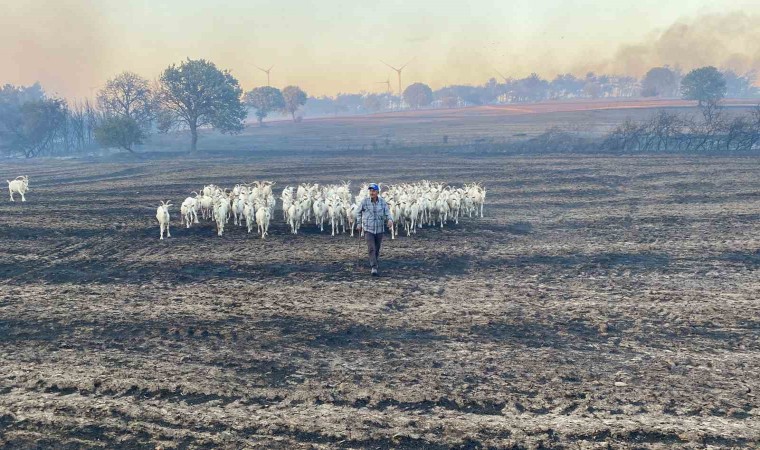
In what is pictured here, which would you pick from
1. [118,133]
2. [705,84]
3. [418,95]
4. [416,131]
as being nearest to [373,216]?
[118,133]

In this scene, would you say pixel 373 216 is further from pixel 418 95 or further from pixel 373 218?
pixel 418 95

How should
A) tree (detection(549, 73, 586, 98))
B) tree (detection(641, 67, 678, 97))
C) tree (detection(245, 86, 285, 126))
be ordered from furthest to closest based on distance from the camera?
tree (detection(549, 73, 586, 98))
tree (detection(641, 67, 678, 97))
tree (detection(245, 86, 285, 126))

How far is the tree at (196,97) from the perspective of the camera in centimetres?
6794

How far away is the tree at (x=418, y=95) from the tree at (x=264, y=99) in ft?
242

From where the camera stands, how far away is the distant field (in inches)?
A: 2867

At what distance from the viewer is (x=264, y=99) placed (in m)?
116

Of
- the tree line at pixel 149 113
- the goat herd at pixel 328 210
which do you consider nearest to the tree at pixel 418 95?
the tree line at pixel 149 113

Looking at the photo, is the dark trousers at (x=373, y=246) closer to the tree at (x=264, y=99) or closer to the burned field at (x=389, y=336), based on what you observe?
the burned field at (x=389, y=336)

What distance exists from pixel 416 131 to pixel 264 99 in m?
42.7

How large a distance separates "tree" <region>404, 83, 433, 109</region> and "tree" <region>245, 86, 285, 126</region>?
242ft

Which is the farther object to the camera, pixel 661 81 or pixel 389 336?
pixel 661 81

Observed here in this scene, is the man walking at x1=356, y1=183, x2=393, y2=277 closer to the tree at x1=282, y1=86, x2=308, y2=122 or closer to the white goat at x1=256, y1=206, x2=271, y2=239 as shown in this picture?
the white goat at x1=256, y1=206, x2=271, y2=239

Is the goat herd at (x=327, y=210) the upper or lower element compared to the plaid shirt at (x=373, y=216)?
lower

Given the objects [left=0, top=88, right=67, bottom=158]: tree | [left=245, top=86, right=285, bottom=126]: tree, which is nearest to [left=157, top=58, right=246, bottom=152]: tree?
[left=0, top=88, right=67, bottom=158]: tree
